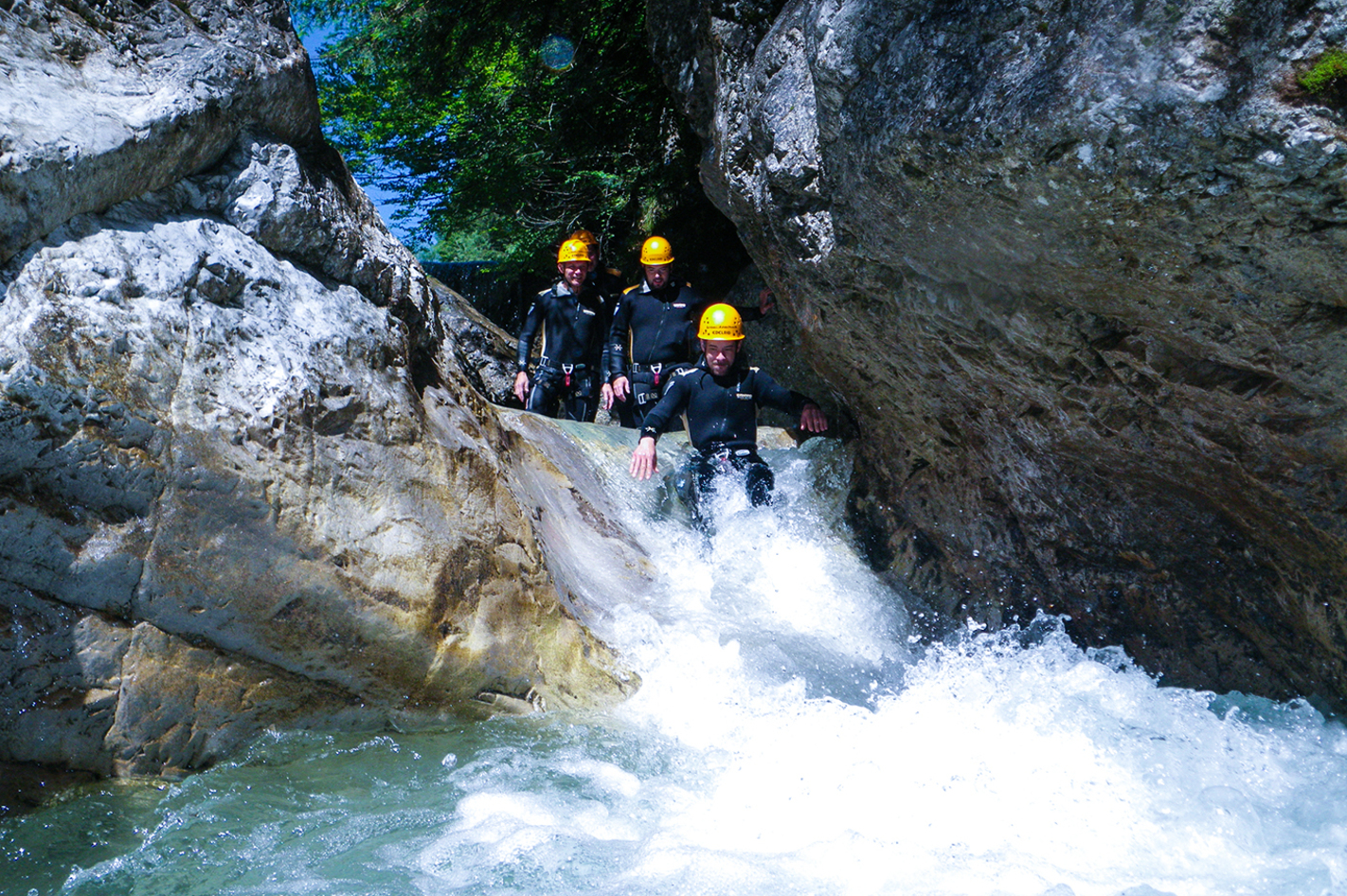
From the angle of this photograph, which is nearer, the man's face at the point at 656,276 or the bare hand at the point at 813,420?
the bare hand at the point at 813,420

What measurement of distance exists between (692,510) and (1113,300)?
3.52 metres

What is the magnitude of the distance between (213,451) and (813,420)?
3819 millimetres

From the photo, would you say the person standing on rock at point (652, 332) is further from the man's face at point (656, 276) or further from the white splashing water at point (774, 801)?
the white splashing water at point (774, 801)

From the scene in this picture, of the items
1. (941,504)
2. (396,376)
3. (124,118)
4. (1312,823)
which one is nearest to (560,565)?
(396,376)

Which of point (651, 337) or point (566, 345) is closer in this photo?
point (651, 337)

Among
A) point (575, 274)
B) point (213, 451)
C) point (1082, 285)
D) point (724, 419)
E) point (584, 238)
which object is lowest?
point (213, 451)

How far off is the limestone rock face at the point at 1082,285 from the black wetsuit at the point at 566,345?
260 centimetres

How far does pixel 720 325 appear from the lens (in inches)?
262

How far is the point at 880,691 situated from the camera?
15.0 feet

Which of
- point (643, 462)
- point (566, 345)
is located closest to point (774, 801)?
point (643, 462)

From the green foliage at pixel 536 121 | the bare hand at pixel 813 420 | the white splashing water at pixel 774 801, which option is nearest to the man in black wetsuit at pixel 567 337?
the green foliage at pixel 536 121

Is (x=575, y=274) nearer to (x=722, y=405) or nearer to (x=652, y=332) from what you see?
(x=652, y=332)

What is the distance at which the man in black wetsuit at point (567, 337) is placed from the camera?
816 cm

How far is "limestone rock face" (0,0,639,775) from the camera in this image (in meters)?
3.14
